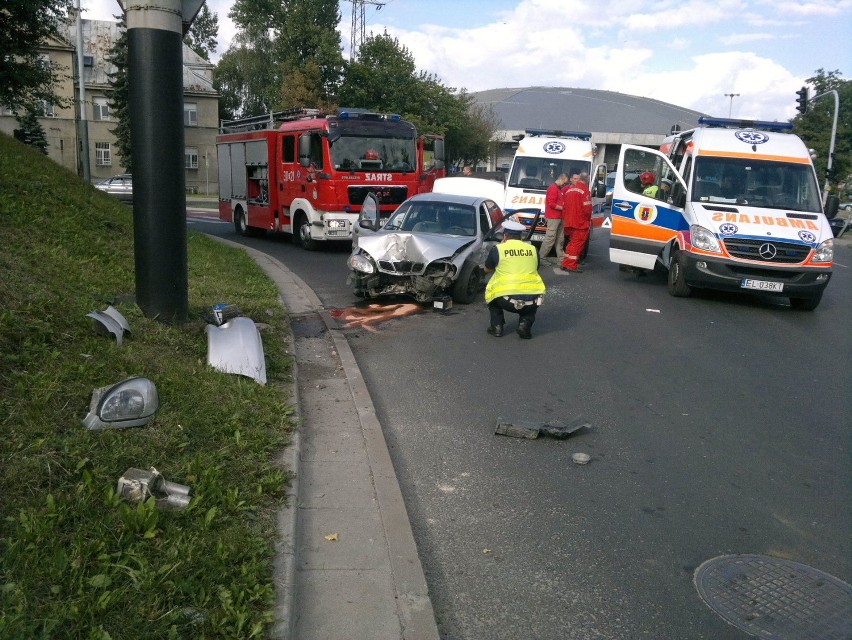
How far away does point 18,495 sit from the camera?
3918 millimetres

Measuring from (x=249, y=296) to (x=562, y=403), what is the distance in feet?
17.1

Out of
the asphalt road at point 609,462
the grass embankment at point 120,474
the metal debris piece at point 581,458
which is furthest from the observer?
the metal debris piece at point 581,458

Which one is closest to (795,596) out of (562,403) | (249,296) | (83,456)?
(562,403)

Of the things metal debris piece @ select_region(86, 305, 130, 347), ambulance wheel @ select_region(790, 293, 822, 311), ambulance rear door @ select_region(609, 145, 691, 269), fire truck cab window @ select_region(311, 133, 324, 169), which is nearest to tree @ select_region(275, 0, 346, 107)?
fire truck cab window @ select_region(311, 133, 324, 169)

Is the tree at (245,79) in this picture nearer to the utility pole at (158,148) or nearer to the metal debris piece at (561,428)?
the utility pole at (158,148)

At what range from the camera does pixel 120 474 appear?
4.36 m

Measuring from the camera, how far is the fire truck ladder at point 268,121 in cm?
2008

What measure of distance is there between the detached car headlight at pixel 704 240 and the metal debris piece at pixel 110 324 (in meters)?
8.53

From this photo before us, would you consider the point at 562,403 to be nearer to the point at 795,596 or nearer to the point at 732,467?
the point at 732,467

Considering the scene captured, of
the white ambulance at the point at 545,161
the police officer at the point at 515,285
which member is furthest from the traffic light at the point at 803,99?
the police officer at the point at 515,285

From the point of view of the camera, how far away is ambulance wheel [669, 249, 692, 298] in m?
12.5

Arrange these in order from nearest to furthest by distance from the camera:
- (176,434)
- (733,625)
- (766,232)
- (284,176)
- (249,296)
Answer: (733,625)
(176,434)
(249,296)
(766,232)
(284,176)

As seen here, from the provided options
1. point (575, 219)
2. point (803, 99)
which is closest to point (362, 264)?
point (575, 219)

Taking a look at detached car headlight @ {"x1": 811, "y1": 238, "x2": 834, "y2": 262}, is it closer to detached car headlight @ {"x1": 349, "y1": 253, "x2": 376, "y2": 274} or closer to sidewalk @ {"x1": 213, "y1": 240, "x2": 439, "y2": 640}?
detached car headlight @ {"x1": 349, "y1": 253, "x2": 376, "y2": 274}
